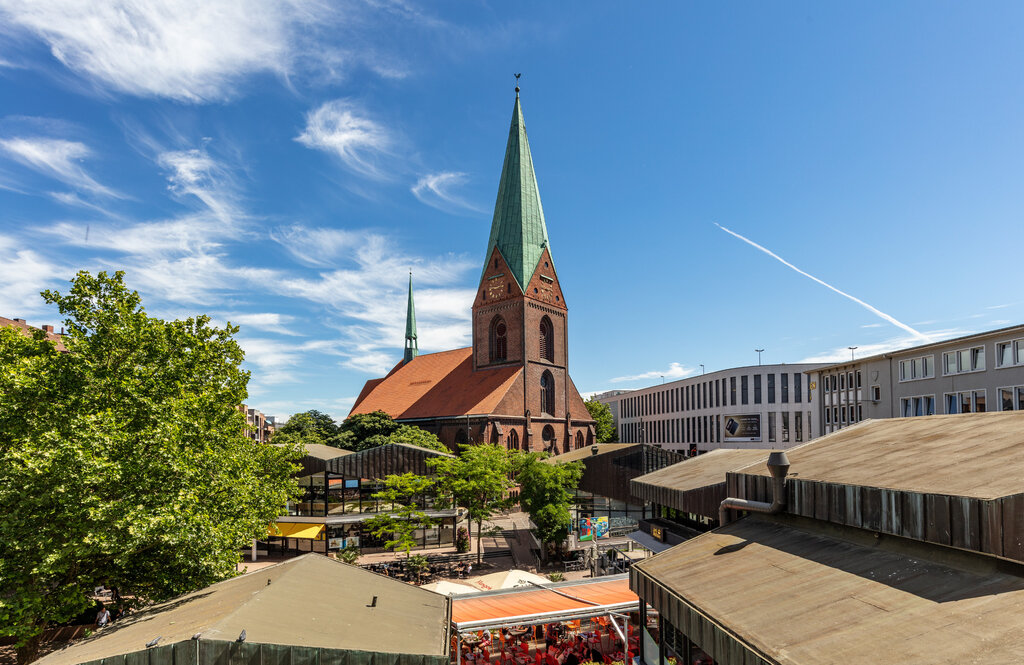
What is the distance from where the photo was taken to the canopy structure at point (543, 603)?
A: 13.8m

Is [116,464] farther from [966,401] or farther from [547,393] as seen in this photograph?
[547,393]

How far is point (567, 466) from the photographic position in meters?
34.1

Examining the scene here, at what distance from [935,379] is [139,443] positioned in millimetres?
43168

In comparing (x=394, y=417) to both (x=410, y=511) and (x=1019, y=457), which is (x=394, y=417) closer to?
(x=410, y=511)

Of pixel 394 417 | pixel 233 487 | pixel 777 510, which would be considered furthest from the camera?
pixel 394 417

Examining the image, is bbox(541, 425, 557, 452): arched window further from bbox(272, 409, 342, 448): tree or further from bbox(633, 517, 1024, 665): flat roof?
bbox(633, 517, 1024, 665): flat roof

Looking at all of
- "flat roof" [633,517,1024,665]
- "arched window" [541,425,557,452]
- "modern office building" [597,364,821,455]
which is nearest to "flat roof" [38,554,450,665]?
"flat roof" [633,517,1024,665]

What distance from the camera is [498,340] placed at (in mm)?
68125

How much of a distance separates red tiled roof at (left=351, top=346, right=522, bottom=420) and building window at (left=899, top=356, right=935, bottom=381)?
3371 centimetres

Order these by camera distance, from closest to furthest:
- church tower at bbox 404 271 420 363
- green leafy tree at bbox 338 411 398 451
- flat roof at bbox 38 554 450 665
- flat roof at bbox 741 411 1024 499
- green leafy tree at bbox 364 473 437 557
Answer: flat roof at bbox 741 411 1024 499
flat roof at bbox 38 554 450 665
green leafy tree at bbox 364 473 437 557
green leafy tree at bbox 338 411 398 451
church tower at bbox 404 271 420 363

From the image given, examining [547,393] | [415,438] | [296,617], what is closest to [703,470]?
[296,617]

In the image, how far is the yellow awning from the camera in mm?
31031

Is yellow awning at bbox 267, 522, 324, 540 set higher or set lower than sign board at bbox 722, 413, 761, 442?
lower

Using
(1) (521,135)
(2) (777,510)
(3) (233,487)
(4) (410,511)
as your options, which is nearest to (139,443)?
(3) (233,487)
